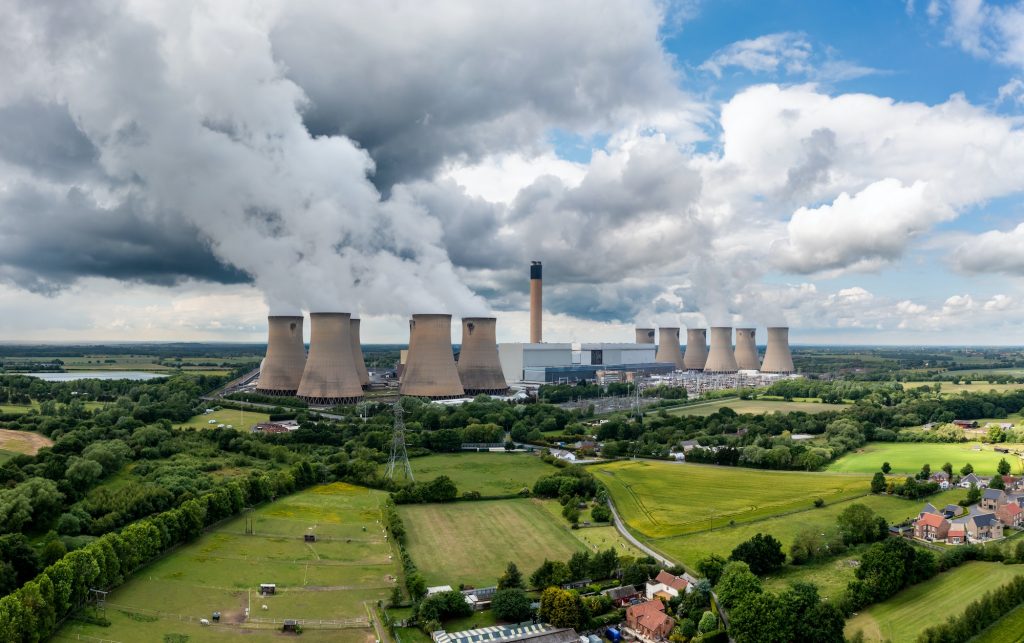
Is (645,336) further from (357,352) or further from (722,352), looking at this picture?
(357,352)

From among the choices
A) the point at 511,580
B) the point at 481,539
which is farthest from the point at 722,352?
the point at 511,580

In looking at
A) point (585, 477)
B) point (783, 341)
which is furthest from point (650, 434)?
point (783, 341)

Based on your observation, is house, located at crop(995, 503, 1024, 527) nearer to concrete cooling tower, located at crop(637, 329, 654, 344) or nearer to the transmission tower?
the transmission tower

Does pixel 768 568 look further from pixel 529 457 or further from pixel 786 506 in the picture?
pixel 529 457

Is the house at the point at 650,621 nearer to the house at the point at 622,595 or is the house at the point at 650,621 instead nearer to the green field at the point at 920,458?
the house at the point at 622,595

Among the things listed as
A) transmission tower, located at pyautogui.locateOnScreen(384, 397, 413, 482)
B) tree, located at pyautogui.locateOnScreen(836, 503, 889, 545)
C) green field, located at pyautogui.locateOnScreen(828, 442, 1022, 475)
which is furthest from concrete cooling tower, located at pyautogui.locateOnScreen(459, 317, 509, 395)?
tree, located at pyautogui.locateOnScreen(836, 503, 889, 545)
